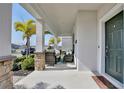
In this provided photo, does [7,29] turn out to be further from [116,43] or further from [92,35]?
[92,35]

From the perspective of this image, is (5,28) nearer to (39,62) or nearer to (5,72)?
(5,72)

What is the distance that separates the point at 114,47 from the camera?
6.17 metres

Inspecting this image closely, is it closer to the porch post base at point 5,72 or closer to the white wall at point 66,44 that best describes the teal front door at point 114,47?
the porch post base at point 5,72

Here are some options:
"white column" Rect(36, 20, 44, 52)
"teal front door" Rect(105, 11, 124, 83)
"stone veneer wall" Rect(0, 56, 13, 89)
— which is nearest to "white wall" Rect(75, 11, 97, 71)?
"teal front door" Rect(105, 11, 124, 83)

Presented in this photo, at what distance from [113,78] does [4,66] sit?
4.12 m

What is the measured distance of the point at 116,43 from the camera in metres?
5.91

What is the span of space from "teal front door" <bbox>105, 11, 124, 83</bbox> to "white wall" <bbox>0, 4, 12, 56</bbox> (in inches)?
128

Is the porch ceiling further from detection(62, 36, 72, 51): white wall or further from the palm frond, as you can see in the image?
detection(62, 36, 72, 51): white wall

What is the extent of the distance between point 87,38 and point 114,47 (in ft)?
8.50

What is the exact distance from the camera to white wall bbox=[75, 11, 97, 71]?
8.62 metres

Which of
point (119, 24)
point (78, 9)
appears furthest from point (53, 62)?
point (119, 24)

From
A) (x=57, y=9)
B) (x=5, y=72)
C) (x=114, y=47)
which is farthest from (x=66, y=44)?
(x=5, y=72)

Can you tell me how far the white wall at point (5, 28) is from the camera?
3.29 m

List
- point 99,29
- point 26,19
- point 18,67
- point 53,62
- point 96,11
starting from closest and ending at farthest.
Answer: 1. point 99,29
2. point 96,11
3. point 18,67
4. point 53,62
5. point 26,19
